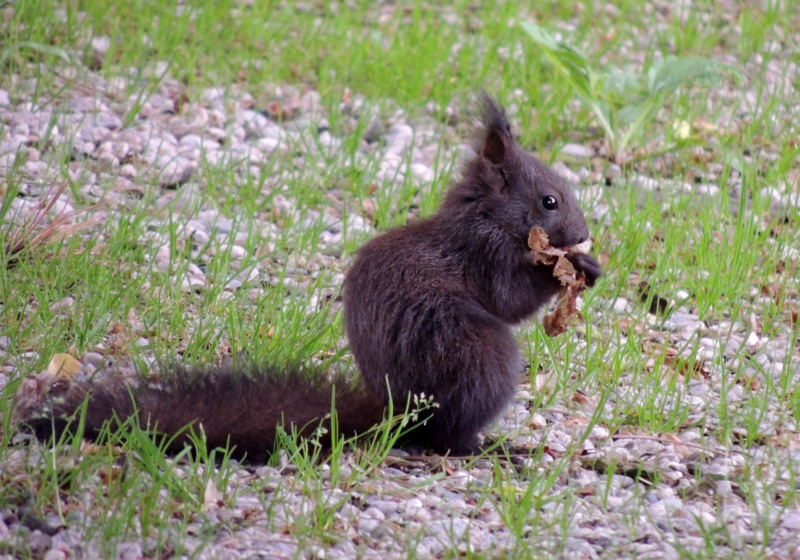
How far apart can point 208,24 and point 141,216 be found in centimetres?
259

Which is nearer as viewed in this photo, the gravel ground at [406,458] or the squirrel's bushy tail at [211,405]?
the gravel ground at [406,458]

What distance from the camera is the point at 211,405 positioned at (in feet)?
9.04

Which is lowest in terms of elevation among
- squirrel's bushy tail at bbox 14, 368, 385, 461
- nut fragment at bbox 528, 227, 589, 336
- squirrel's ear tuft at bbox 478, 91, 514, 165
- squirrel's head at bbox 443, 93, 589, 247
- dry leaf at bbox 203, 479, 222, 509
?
dry leaf at bbox 203, 479, 222, 509

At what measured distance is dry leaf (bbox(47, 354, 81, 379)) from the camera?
3061 mm

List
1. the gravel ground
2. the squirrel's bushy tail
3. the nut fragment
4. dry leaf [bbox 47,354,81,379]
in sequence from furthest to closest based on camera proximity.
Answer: the nut fragment, dry leaf [bbox 47,354,81,379], the squirrel's bushy tail, the gravel ground

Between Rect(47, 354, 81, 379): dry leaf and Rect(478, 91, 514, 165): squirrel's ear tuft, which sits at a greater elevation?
Rect(478, 91, 514, 165): squirrel's ear tuft

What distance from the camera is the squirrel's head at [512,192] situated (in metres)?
3.33

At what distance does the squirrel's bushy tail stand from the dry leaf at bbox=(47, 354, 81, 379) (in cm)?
14

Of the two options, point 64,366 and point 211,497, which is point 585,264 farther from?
point 64,366

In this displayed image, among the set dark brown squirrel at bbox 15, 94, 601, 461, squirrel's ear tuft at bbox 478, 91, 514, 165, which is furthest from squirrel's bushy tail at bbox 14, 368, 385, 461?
squirrel's ear tuft at bbox 478, 91, 514, 165

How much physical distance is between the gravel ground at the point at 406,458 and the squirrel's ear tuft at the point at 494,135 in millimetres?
794

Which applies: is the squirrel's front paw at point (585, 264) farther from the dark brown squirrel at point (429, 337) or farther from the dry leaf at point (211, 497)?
the dry leaf at point (211, 497)

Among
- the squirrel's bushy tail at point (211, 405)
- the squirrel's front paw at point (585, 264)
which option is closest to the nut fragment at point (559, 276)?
the squirrel's front paw at point (585, 264)

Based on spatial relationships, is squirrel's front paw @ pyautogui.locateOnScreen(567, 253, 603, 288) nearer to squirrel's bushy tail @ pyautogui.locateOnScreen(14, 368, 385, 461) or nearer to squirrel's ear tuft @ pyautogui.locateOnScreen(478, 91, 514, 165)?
squirrel's ear tuft @ pyautogui.locateOnScreen(478, 91, 514, 165)
